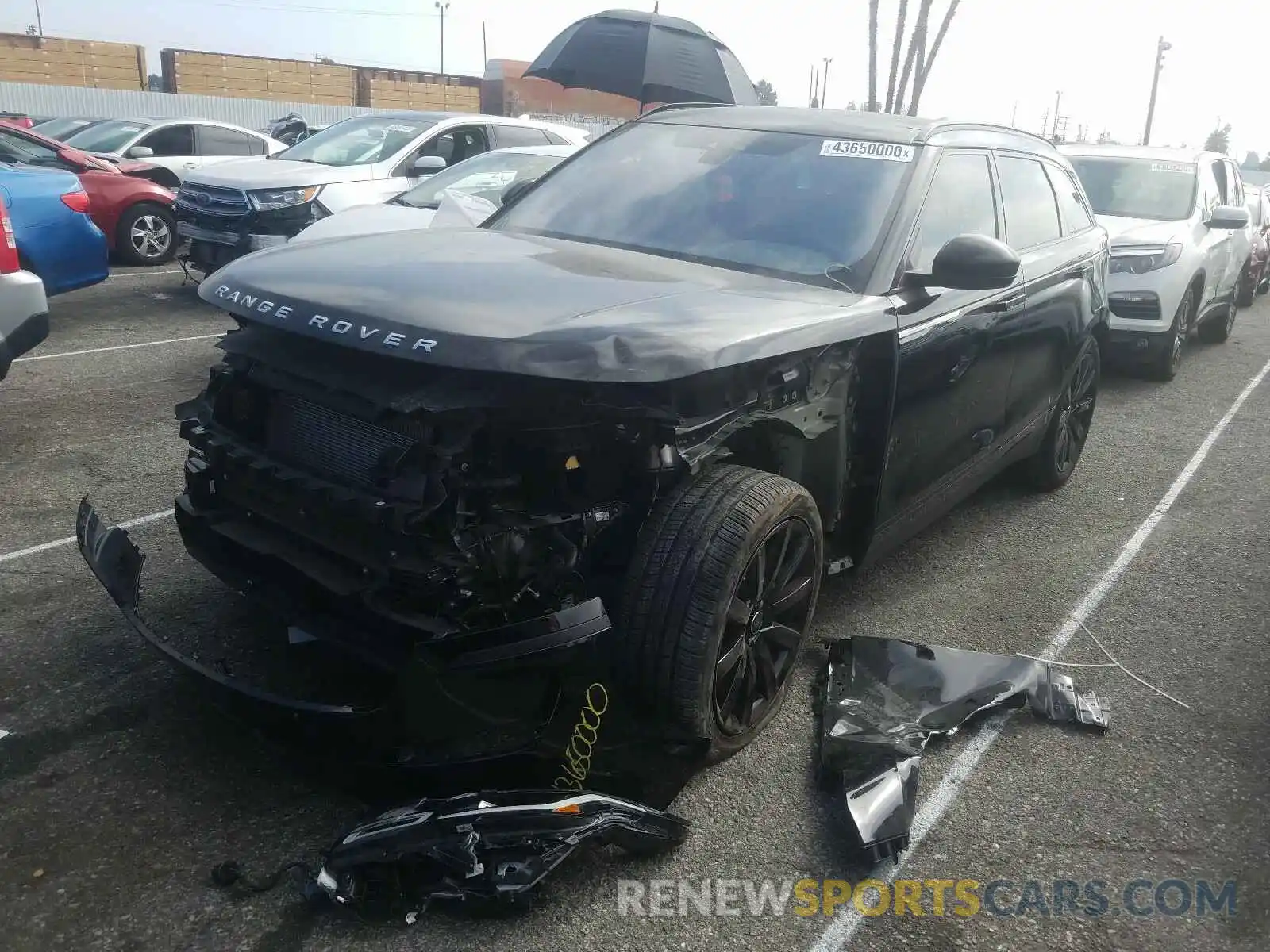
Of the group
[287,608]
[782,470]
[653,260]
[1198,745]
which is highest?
[653,260]

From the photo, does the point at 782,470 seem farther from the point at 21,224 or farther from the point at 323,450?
the point at 21,224

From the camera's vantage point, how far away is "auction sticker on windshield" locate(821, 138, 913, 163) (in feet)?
12.6

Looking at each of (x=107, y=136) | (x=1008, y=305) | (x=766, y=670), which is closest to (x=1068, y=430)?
(x=1008, y=305)

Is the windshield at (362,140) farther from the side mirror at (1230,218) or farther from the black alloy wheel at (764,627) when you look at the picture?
the black alloy wheel at (764,627)

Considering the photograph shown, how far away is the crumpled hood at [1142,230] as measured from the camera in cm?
873

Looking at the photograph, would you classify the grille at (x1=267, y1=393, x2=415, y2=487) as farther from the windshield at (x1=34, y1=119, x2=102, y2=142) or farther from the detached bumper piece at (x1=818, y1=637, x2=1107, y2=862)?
the windshield at (x1=34, y1=119, x2=102, y2=142)

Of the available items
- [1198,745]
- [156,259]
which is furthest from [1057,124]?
[1198,745]

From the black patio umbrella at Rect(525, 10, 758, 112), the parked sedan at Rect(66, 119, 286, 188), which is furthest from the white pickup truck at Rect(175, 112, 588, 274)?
the parked sedan at Rect(66, 119, 286, 188)

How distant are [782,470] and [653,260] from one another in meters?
0.83

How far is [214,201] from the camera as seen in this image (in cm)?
898

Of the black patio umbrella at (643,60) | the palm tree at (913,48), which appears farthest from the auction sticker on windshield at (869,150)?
the palm tree at (913,48)

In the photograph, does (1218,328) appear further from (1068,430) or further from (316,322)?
(316,322)

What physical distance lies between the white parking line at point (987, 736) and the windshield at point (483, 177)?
4798 millimetres

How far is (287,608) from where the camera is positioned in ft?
9.28
